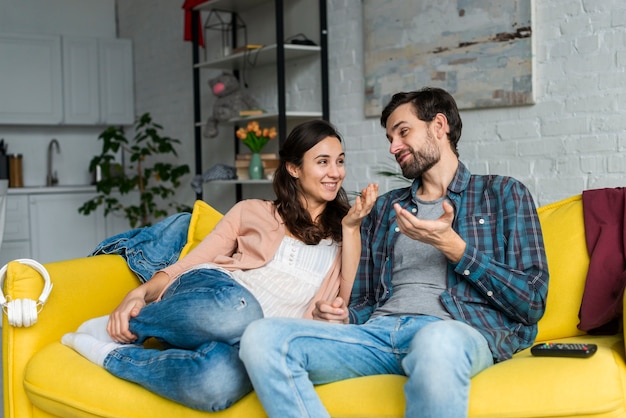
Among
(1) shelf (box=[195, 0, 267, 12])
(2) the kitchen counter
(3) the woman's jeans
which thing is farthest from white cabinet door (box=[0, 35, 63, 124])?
(3) the woman's jeans

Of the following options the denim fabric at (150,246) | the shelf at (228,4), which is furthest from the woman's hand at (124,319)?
the shelf at (228,4)

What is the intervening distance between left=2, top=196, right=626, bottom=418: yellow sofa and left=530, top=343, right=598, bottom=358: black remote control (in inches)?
0.8

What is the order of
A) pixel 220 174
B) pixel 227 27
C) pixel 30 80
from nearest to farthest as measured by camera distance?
pixel 220 174 → pixel 227 27 → pixel 30 80

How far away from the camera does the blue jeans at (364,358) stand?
5.66ft

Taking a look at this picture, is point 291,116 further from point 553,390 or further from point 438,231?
point 553,390

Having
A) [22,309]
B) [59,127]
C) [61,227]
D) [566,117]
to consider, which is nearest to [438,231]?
[22,309]

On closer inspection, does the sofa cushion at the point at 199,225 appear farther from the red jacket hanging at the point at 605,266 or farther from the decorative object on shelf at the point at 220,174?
the decorative object on shelf at the point at 220,174

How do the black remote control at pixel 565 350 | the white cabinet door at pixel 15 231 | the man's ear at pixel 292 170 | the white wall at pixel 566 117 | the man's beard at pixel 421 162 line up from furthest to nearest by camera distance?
the white cabinet door at pixel 15 231 → the white wall at pixel 566 117 → the man's ear at pixel 292 170 → the man's beard at pixel 421 162 → the black remote control at pixel 565 350

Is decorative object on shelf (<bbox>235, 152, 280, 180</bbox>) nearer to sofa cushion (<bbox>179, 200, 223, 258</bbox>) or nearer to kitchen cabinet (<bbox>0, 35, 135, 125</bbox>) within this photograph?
sofa cushion (<bbox>179, 200, 223, 258</bbox>)

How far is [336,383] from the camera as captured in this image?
1.97 meters

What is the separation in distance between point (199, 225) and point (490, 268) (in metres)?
1.23

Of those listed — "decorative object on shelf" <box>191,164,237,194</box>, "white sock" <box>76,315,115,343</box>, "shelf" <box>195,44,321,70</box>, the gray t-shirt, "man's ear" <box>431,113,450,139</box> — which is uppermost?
"shelf" <box>195,44,321,70</box>

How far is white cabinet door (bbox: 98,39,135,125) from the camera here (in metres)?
6.68

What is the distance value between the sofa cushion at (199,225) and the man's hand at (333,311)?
32.0 inches
